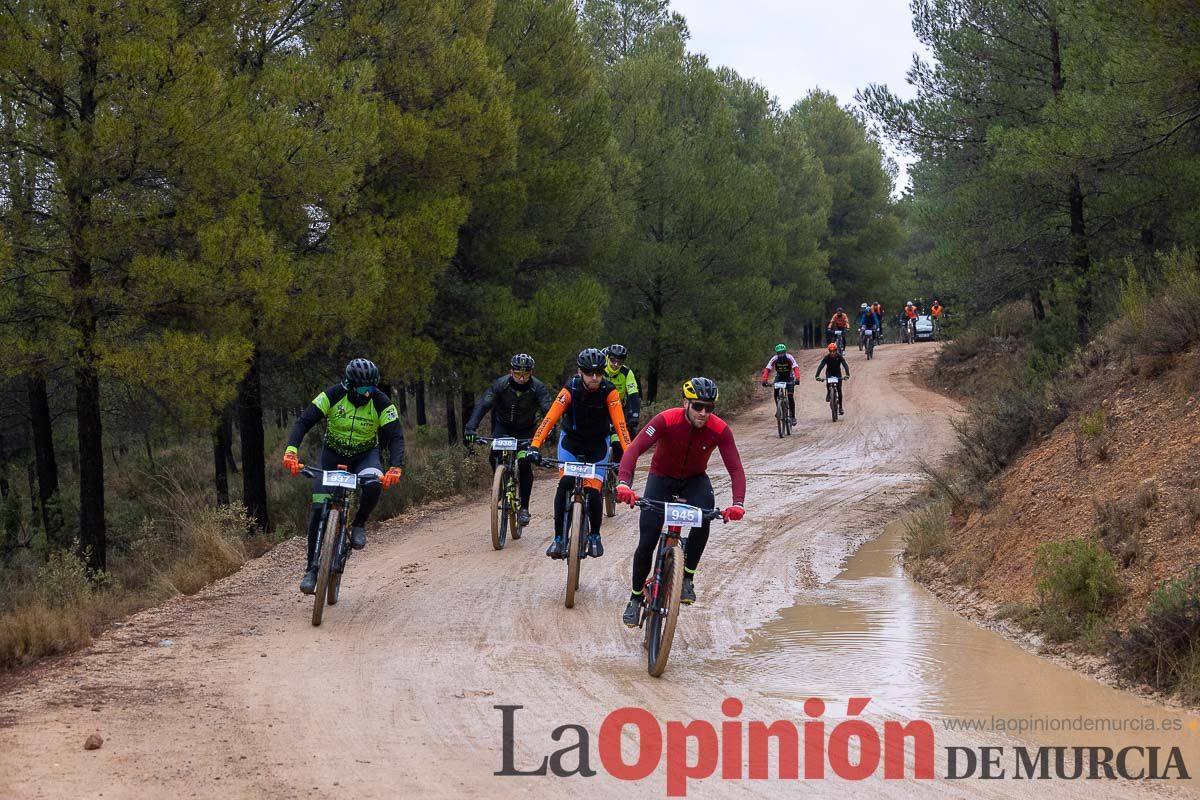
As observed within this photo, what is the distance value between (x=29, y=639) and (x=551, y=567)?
4.92 metres

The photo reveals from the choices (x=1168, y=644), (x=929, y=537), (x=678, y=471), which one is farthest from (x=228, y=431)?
(x=1168, y=644)

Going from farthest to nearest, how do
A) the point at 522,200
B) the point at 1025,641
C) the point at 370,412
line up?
the point at 522,200, the point at 370,412, the point at 1025,641

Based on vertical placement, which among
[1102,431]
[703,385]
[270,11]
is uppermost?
[270,11]

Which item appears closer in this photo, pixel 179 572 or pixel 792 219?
pixel 179 572

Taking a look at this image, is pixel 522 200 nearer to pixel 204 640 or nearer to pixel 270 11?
pixel 270 11

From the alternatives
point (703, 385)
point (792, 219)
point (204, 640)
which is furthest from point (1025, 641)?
point (792, 219)

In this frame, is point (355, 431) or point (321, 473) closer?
point (321, 473)

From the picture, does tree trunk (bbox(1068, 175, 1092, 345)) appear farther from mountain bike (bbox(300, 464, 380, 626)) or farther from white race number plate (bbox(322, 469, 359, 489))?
white race number plate (bbox(322, 469, 359, 489))

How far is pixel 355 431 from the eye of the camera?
9531mm

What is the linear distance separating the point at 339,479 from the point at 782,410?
17.6 meters

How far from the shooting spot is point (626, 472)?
330 inches

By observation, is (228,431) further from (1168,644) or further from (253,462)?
(1168,644)

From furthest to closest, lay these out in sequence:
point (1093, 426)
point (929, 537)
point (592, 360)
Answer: point (929, 537) → point (1093, 426) → point (592, 360)

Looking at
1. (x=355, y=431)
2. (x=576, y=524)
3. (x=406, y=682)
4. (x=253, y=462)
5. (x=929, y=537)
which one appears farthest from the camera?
(x=253, y=462)
